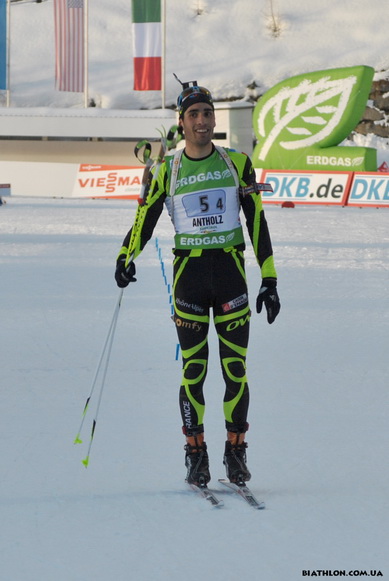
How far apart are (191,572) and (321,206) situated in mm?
24572

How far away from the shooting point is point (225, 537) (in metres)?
4.08

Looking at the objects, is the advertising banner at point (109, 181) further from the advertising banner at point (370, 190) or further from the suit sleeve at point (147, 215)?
the suit sleeve at point (147, 215)

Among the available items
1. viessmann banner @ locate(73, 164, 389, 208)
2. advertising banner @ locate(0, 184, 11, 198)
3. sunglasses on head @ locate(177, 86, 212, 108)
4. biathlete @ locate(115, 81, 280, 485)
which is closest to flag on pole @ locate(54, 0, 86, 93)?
advertising banner @ locate(0, 184, 11, 198)

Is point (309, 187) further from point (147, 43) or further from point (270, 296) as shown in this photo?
point (270, 296)

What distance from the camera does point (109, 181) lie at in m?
32.5

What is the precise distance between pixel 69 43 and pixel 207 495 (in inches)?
1347

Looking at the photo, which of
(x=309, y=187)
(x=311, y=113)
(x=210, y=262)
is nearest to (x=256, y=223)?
(x=210, y=262)

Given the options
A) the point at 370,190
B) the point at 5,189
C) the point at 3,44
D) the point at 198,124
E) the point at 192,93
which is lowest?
the point at 5,189

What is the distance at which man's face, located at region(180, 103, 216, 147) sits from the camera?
15.3 feet

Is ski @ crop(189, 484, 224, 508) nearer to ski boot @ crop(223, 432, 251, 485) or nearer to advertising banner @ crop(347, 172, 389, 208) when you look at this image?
ski boot @ crop(223, 432, 251, 485)

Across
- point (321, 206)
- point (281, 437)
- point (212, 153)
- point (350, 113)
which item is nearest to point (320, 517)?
point (281, 437)

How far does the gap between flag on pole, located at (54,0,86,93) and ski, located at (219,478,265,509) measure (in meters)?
34.0

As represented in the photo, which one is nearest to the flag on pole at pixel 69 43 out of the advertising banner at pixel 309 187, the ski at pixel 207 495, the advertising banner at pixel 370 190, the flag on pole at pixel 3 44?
the flag on pole at pixel 3 44

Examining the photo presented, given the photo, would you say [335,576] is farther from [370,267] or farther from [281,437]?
[370,267]
